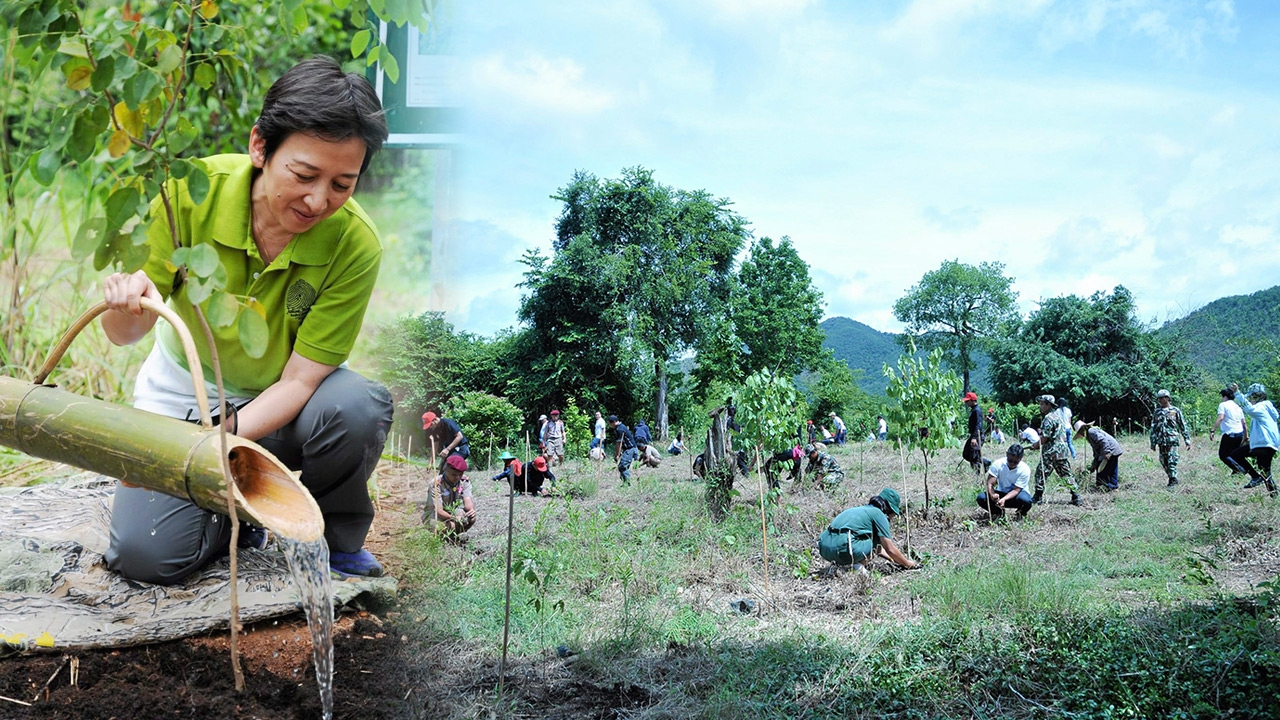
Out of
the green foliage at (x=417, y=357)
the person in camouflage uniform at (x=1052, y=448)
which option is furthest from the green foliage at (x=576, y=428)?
the person in camouflage uniform at (x=1052, y=448)

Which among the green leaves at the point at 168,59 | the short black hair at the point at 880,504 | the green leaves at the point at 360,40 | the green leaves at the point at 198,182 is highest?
the green leaves at the point at 360,40

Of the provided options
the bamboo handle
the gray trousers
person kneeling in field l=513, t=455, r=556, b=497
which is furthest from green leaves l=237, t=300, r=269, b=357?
person kneeling in field l=513, t=455, r=556, b=497

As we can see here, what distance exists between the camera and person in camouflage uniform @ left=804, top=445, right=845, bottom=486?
6637mm

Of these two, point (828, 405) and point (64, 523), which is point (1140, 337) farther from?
point (64, 523)

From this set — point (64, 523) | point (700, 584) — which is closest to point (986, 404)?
point (700, 584)

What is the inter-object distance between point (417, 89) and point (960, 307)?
4172 mm

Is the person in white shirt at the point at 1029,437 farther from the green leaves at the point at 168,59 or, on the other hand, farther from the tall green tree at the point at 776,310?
the green leaves at the point at 168,59

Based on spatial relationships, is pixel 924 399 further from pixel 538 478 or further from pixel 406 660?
pixel 406 660

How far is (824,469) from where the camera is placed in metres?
6.72

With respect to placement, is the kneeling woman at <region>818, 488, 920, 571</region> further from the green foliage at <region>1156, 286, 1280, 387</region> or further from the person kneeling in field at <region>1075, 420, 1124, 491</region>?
the green foliage at <region>1156, 286, 1280, 387</region>

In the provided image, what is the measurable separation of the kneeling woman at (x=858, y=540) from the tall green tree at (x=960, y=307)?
1320 millimetres

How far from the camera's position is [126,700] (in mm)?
1802

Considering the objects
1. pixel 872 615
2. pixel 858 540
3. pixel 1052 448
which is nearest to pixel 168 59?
pixel 872 615

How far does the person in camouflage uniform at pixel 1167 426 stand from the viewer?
177 inches
